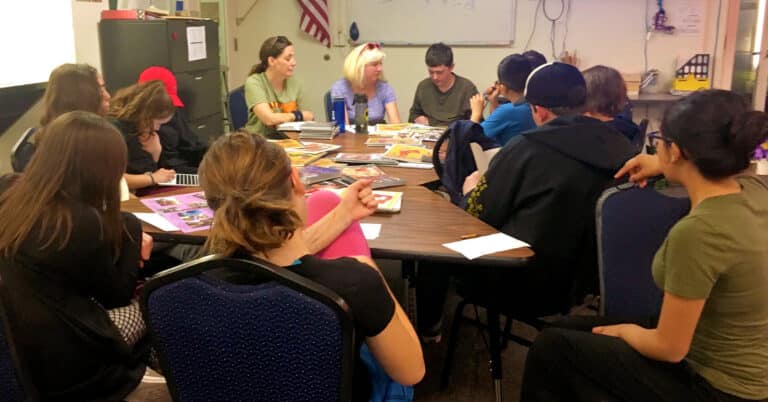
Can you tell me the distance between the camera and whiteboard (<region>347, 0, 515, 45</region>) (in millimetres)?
5379

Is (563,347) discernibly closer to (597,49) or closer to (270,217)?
(270,217)

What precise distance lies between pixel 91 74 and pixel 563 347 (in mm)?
1963

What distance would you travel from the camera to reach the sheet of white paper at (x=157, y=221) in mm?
2018

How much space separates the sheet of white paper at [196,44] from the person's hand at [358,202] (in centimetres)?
310

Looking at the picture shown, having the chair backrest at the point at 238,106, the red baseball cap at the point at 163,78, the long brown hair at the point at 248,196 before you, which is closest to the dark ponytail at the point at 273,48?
the chair backrest at the point at 238,106

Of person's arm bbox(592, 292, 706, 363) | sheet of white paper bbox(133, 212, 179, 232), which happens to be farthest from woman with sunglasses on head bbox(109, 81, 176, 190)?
person's arm bbox(592, 292, 706, 363)

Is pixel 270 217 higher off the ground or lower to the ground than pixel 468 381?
higher

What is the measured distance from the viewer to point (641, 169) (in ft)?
6.16

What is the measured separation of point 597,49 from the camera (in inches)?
208

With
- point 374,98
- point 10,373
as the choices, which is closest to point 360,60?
point 374,98

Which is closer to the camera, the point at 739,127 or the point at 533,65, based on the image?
the point at 739,127

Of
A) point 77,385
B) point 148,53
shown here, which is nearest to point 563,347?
point 77,385

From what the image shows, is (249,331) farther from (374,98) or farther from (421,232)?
(374,98)

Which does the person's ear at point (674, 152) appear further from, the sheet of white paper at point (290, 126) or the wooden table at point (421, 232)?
the sheet of white paper at point (290, 126)
